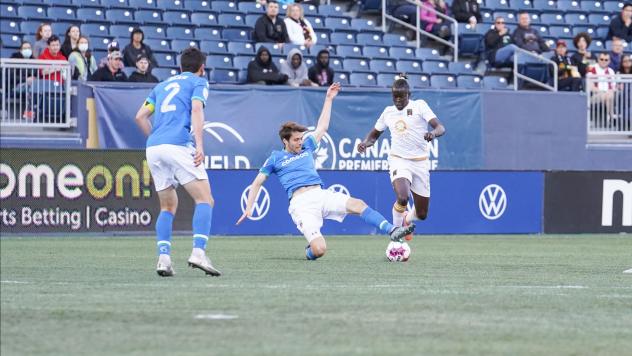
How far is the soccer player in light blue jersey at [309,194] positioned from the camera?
48.0 ft

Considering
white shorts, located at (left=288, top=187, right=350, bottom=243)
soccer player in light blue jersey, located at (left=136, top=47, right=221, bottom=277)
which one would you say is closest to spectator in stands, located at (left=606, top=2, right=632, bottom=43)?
white shorts, located at (left=288, top=187, right=350, bottom=243)

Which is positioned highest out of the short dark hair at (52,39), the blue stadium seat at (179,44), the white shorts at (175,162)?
the blue stadium seat at (179,44)

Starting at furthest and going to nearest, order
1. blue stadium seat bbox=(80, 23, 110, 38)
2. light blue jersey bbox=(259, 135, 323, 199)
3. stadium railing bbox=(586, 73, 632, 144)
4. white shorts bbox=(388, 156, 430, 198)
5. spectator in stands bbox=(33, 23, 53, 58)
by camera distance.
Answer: stadium railing bbox=(586, 73, 632, 144) → blue stadium seat bbox=(80, 23, 110, 38) → spectator in stands bbox=(33, 23, 53, 58) → white shorts bbox=(388, 156, 430, 198) → light blue jersey bbox=(259, 135, 323, 199)

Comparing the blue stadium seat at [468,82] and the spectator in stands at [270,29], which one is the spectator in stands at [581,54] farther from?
the spectator in stands at [270,29]

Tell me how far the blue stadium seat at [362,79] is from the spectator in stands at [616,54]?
17.6ft

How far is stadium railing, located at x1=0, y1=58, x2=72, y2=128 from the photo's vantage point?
2228 cm

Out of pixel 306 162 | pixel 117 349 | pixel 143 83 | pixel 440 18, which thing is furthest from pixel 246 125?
pixel 117 349

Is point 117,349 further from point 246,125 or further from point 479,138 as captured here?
point 479,138

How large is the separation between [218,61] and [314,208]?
1074cm

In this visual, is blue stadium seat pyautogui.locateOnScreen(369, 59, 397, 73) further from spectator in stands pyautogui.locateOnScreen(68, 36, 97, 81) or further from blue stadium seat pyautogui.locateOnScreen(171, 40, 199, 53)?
spectator in stands pyautogui.locateOnScreen(68, 36, 97, 81)

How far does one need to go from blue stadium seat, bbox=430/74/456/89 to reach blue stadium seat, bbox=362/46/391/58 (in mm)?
1038

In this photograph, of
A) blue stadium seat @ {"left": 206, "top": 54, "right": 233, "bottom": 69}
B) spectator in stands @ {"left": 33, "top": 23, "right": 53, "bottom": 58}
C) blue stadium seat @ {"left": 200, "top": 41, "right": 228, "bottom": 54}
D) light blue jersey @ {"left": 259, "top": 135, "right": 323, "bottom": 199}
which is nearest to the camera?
light blue jersey @ {"left": 259, "top": 135, "right": 323, "bottom": 199}

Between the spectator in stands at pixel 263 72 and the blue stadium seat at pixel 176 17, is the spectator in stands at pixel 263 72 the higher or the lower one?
the lower one

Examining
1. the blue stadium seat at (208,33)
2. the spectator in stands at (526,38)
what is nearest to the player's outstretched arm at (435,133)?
the blue stadium seat at (208,33)
